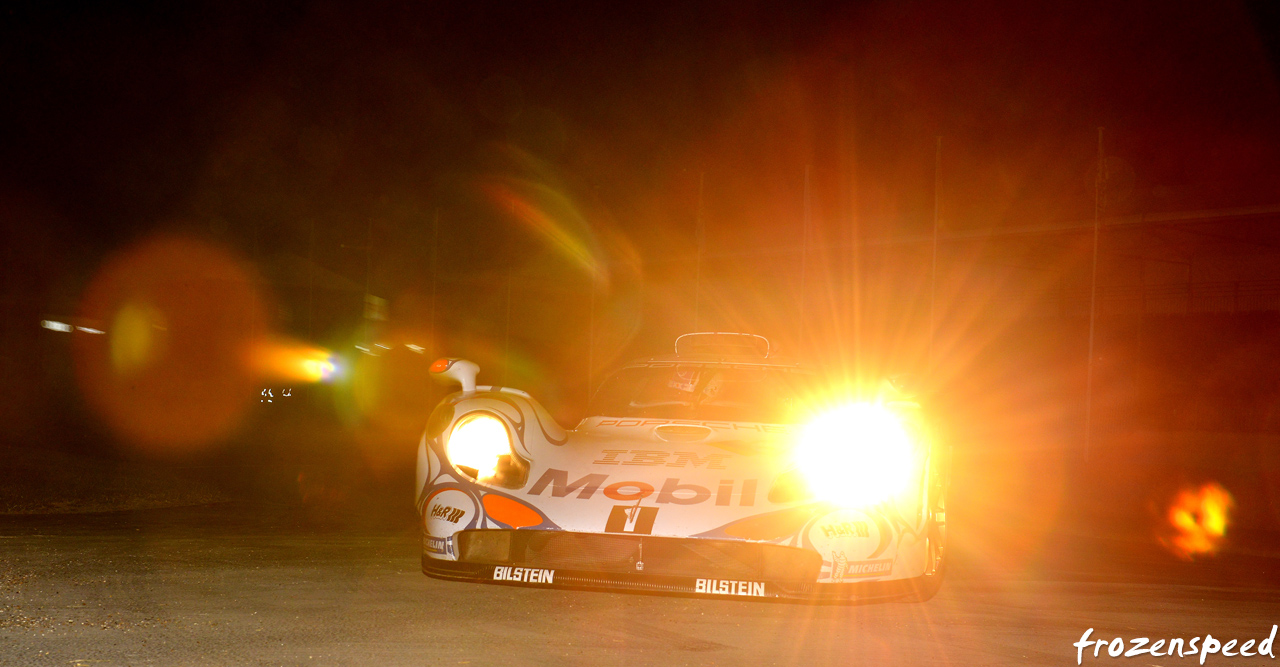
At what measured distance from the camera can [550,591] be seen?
4504 mm

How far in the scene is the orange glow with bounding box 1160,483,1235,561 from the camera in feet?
23.2

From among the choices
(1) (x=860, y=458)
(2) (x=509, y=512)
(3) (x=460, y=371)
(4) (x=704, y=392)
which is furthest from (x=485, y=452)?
(4) (x=704, y=392)

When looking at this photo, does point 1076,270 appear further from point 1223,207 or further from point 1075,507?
point 1075,507

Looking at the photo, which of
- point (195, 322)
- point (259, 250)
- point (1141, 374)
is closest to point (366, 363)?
point (195, 322)

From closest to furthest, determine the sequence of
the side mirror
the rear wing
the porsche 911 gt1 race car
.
A: the porsche 911 gt1 race car → the side mirror → the rear wing

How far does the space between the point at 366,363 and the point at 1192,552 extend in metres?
22.5

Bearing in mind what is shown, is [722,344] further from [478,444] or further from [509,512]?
[509,512]

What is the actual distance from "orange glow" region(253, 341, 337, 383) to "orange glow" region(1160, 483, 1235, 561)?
19.3 metres

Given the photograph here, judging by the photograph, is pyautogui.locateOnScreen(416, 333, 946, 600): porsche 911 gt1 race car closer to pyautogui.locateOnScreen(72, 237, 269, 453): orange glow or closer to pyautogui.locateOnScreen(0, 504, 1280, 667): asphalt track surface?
pyautogui.locateOnScreen(0, 504, 1280, 667): asphalt track surface

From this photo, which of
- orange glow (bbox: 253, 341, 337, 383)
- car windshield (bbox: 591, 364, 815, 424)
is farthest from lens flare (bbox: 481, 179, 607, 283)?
car windshield (bbox: 591, 364, 815, 424)

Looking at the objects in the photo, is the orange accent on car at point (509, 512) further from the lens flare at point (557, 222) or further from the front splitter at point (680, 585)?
the lens flare at point (557, 222)

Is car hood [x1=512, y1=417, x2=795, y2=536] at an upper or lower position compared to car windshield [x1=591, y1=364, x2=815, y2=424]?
lower

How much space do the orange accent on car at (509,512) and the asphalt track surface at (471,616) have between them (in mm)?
418

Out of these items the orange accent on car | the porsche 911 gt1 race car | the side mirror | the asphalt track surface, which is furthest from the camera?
the side mirror
